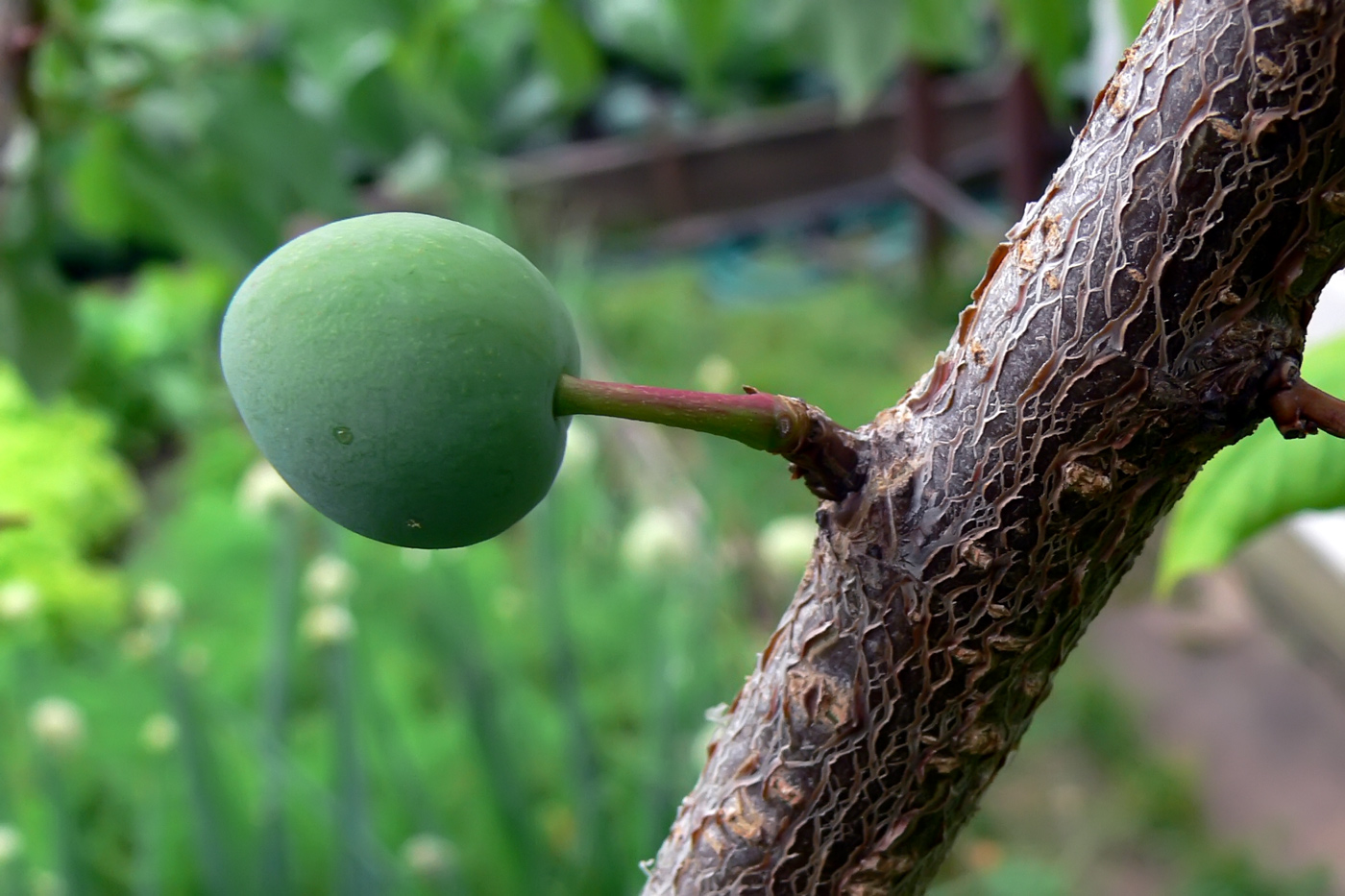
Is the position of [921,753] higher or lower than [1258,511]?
lower

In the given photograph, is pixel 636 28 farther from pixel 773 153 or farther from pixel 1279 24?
pixel 1279 24

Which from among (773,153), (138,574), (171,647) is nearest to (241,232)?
(171,647)

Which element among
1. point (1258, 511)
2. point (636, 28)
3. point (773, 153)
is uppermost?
point (636, 28)

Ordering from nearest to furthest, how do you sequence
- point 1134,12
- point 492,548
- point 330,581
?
point 1134,12 < point 330,581 < point 492,548

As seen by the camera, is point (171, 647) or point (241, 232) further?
point (171, 647)

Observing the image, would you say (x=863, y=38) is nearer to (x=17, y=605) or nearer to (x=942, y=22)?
(x=942, y=22)

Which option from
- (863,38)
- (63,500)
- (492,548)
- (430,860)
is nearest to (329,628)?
(430,860)

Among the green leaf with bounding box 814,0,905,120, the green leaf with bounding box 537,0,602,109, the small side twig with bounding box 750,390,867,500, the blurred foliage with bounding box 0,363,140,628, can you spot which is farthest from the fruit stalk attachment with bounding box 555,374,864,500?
the blurred foliage with bounding box 0,363,140,628
